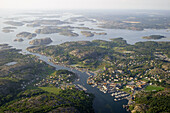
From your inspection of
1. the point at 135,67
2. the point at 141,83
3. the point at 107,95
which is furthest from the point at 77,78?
the point at 135,67

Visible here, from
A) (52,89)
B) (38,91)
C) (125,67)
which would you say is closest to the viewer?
(38,91)

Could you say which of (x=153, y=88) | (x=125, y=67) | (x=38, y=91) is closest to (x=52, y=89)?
(x=38, y=91)

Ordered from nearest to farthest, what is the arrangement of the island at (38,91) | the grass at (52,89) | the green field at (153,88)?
the island at (38,91) → the grass at (52,89) → the green field at (153,88)

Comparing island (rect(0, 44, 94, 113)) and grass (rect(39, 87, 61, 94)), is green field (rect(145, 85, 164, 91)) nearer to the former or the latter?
island (rect(0, 44, 94, 113))

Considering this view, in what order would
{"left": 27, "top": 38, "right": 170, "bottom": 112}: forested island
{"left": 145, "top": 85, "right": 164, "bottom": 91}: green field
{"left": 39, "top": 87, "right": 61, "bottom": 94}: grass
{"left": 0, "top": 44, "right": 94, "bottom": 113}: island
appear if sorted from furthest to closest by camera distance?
{"left": 145, "top": 85, "right": 164, "bottom": 91}: green field
{"left": 39, "top": 87, "right": 61, "bottom": 94}: grass
{"left": 27, "top": 38, "right": 170, "bottom": 112}: forested island
{"left": 0, "top": 44, "right": 94, "bottom": 113}: island

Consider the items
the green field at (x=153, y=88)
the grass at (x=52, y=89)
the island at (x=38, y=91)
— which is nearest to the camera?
the island at (x=38, y=91)

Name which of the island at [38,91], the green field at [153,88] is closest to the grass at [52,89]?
the island at [38,91]

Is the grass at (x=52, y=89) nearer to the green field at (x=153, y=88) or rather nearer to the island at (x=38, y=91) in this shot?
the island at (x=38, y=91)

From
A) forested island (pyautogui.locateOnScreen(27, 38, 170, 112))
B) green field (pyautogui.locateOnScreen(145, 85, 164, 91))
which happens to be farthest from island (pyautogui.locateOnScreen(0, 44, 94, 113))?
green field (pyautogui.locateOnScreen(145, 85, 164, 91))

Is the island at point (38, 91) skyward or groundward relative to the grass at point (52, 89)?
skyward

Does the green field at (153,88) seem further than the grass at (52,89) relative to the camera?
Yes

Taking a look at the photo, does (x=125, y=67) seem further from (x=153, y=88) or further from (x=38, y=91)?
(x=38, y=91)
